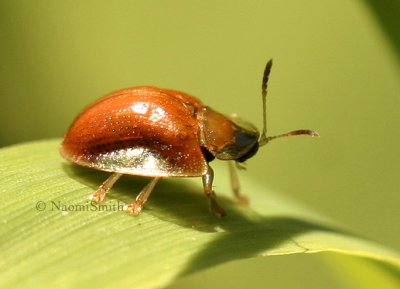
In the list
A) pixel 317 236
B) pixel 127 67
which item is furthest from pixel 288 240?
pixel 127 67

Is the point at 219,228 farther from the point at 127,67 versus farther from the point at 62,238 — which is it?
the point at 127,67

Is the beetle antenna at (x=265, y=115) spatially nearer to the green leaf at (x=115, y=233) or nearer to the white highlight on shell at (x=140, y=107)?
the green leaf at (x=115, y=233)

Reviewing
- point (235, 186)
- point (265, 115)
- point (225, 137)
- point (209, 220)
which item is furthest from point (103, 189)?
point (235, 186)

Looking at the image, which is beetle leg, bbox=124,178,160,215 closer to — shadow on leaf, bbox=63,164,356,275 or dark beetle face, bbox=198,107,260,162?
shadow on leaf, bbox=63,164,356,275

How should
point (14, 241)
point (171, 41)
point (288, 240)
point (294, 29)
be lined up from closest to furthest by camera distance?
point (14, 241) < point (288, 240) < point (294, 29) < point (171, 41)

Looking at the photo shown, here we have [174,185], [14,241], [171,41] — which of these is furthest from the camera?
[171,41]

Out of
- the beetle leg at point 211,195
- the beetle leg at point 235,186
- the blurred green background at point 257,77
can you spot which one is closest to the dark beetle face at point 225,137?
the beetle leg at point 211,195

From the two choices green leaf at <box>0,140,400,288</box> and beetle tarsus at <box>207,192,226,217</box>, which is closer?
green leaf at <box>0,140,400,288</box>

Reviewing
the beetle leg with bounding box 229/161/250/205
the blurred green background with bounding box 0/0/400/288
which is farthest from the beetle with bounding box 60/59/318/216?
the blurred green background with bounding box 0/0/400/288
